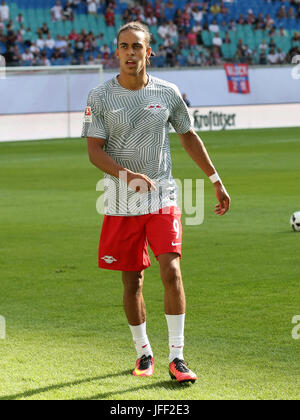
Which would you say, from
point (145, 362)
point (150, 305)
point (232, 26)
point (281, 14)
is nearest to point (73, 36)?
point (232, 26)

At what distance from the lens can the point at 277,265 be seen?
9.27 m

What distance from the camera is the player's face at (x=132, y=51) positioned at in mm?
5285

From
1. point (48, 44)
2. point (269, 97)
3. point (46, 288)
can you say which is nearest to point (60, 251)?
point (46, 288)

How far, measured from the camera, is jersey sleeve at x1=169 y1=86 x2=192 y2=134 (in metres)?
5.53

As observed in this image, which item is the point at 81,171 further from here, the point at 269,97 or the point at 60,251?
the point at 269,97

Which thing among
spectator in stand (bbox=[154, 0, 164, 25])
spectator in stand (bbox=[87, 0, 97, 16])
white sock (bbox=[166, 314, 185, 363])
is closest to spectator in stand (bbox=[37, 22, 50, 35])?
spectator in stand (bbox=[87, 0, 97, 16])

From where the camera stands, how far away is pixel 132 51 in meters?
5.30

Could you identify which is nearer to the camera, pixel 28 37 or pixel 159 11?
pixel 28 37

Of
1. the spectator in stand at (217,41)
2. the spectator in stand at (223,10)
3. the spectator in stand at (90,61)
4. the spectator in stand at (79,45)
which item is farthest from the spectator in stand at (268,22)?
the spectator in stand at (90,61)

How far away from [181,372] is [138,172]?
1257mm

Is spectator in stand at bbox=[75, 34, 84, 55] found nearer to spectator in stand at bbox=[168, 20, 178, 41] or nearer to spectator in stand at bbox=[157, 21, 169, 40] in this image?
spectator in stand at bbox=[157, 21, 169, 40]

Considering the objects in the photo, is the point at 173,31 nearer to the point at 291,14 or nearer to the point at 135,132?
the point at 291,14
